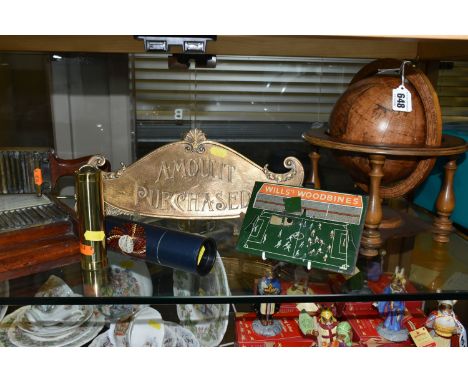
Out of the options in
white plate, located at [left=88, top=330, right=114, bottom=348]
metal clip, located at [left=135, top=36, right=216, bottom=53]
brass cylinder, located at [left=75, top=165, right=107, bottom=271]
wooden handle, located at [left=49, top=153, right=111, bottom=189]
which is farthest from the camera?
wooden handle, located at [left=49, top=153, right=111, bottom=189]

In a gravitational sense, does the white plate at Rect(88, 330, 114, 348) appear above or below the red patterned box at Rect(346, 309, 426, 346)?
below

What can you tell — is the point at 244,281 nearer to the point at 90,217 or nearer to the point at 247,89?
the point at 90,217

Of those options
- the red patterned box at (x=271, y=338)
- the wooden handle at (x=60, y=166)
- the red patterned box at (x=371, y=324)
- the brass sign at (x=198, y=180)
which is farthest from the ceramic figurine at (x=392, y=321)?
the wooden handle at (x=60, y=166)

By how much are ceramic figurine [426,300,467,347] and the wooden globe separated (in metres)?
0.24

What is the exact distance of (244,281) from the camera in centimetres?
86

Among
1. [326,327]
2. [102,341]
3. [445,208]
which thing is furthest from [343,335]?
[102,341]

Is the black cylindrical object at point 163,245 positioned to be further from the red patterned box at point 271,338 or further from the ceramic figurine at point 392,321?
the ceramic figurine at point 392,321

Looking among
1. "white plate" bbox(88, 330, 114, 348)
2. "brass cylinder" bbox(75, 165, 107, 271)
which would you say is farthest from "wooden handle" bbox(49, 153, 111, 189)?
"white plate" bbox(88, 330, 114, 348)

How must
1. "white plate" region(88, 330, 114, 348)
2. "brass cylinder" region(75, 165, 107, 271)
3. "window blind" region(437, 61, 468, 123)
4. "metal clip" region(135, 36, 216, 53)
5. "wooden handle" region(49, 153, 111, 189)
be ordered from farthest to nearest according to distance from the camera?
"window blind" region(437, 61, 468, 123) → "wooden handle" region(49, 153, 111, 189) → "white plate" region(88, 330, 114, 348) → "brass cylinder" region(75, 165, 107, 271) → "metal clip" region(135, 36, 216, 53)

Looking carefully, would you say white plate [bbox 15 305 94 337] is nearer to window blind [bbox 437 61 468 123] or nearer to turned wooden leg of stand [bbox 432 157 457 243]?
turned wooden leg of stand [bbox 432 157 457 243]

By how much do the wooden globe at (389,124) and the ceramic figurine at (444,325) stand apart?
0.24 m

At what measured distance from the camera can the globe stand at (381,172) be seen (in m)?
0.90

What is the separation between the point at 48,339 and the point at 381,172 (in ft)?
2.37

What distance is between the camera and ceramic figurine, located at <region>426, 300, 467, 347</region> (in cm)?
93
